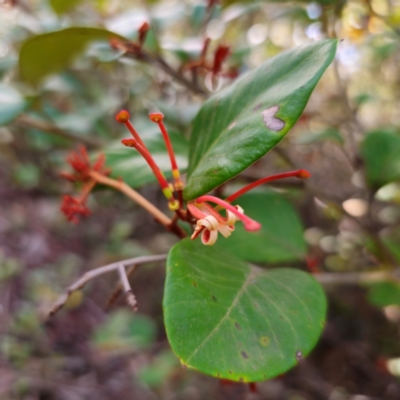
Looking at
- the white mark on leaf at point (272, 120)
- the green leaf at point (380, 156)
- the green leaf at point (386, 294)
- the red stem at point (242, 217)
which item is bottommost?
the green leaf at point (386, 294)

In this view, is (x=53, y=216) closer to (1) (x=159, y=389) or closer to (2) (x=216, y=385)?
(1) (x=159, y=389)

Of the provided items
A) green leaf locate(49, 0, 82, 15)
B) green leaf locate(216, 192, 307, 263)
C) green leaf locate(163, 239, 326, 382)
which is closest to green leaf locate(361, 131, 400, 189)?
green leaf locate(216, 192, 307, 263)

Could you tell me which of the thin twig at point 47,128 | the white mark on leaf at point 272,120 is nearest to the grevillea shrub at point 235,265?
the white mark on leaf at point 272,120

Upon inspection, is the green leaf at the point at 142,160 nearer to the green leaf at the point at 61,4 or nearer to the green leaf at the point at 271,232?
the green leaf at the point at 271,232

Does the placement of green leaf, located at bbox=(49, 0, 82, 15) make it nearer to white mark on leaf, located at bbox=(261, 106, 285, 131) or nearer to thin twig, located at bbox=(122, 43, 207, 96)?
thin twig, located at bbox=(122, 43, 207, 96)

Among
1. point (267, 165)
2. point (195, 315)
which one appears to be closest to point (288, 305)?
point (195, 315)

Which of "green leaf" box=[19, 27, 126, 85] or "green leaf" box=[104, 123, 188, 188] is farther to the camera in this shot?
"green leaf" box=[19, 27, 126, 85]

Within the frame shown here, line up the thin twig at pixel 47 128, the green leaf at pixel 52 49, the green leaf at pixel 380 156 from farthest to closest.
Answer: the thin twig at pixel 47 128 → the green leaf at pixel 380 156 → the green leaf at pixel 52 49
